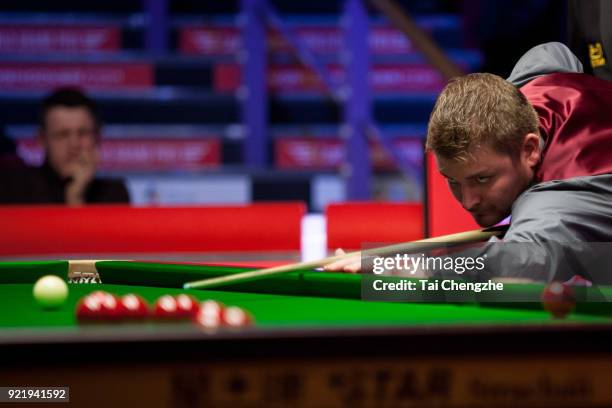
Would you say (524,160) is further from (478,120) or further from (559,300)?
(559,300)

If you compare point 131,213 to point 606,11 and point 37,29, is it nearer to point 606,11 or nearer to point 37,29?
point 606,11

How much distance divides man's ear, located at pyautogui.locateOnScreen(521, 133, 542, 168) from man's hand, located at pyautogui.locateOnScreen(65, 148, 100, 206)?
10.9ft

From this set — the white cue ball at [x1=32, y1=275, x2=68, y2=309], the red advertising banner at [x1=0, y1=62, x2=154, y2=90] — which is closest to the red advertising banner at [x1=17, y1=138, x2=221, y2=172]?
the red advertising banner at [x1=0, y1=62, x2=154, y2=90]

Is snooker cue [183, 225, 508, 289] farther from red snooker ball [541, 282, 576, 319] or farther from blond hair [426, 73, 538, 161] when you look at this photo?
red snooker ball [541, 282, 576, 319]

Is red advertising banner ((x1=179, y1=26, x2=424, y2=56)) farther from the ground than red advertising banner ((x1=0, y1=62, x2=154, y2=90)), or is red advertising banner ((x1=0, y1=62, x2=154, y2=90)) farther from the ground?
red advertising banner ((x1=179, y1=26, x2=424, y2=56))

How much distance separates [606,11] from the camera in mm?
3293

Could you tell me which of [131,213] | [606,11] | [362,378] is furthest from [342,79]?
[362,378]

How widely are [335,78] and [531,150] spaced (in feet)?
16.6

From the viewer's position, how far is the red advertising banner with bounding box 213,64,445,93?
23.3ft

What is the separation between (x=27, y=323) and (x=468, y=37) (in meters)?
6.61

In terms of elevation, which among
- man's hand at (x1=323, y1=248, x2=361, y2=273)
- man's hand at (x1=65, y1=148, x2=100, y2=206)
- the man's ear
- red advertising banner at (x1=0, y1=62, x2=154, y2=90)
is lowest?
man's hand at (x1=323, y1=248, x2=361, y2=273)

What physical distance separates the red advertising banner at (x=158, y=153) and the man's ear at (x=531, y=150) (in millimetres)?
4593

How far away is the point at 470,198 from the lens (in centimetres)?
234

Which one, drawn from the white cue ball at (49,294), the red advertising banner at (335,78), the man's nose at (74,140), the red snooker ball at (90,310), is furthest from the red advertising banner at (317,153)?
the red snooker ball at (90,310)
